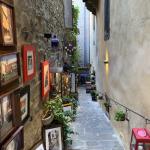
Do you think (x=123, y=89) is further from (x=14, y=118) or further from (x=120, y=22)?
(x=14, y=118)

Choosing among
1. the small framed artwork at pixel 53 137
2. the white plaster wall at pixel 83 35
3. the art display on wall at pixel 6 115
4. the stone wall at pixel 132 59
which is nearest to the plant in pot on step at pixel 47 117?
the small framed artwork at pixel 53 137

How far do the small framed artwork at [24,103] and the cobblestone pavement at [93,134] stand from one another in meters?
3.45

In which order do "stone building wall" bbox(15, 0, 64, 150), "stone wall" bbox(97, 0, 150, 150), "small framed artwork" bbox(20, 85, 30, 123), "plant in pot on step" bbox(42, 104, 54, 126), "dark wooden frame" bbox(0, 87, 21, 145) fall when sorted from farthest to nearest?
1. "plant in pot on step" bbox(42, 104, 54, 126)
2. "stone wall" bbox(97, 0, 150, 150)
3. "stone building wall" bbox(15, 0, 64, 150)
4. "small framed artwork" bbox(20, 85, 30, 123)
5. "dark wooden frame" bbox(0, 87, 21, 145)

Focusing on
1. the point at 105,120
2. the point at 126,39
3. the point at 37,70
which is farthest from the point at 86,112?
the point at 37,70

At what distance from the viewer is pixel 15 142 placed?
382cm

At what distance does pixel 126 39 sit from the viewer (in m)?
7.51

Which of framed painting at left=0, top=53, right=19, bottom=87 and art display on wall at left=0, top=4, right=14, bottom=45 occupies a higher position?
art display on wall at left=0, top=4, right=14, bottom=45

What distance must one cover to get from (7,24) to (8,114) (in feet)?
3.54

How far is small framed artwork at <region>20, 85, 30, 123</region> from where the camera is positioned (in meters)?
4.46

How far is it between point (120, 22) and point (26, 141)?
15.6ft

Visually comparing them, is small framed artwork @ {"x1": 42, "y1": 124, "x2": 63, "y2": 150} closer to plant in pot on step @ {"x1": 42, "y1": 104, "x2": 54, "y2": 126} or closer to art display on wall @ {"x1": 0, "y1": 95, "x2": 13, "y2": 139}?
plant in pot on step @ {"x1": 42, "y1": 104, "x2": 54, "y2": 126}

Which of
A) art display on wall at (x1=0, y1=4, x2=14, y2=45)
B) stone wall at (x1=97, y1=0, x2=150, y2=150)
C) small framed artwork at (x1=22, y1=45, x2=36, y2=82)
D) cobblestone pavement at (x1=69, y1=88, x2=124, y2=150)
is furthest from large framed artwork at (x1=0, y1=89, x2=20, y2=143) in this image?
cobblestone pavement at (x1=69, y1=88, x2=124, y2=150)

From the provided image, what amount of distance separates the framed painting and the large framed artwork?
19cm

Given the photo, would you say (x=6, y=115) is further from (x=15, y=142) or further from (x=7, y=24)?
(x=7, y=24)
